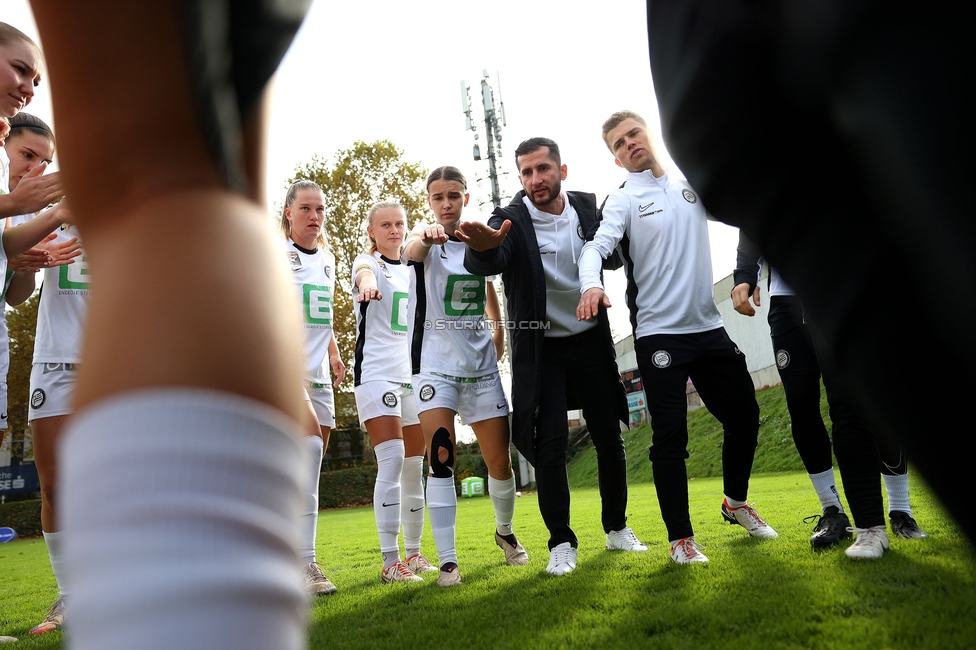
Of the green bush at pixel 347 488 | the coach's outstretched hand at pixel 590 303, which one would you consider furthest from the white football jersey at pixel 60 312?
the green bush at pixel 347 488

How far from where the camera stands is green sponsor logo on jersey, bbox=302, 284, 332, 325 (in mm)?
6316

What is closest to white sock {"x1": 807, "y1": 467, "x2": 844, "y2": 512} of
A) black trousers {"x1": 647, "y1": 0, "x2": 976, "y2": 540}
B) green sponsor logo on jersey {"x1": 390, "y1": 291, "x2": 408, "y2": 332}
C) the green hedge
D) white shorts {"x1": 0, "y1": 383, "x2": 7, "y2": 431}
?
green sponsor logo on jersey {"x1": 390, "y1": 291, "x2": 408, "y2": 332}

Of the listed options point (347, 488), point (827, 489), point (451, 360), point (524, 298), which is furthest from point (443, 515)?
point (347, 488)

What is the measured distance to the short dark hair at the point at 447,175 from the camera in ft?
19.7

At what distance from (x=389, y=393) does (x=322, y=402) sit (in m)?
0.54

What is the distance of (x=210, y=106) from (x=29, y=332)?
35.8 m

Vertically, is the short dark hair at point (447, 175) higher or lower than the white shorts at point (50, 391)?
higher

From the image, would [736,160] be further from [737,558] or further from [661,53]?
[737,558]

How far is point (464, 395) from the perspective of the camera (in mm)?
5703

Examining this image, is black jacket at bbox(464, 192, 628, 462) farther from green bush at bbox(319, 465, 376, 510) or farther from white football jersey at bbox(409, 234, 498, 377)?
green bush at bbox(319, 465, 376, 510)

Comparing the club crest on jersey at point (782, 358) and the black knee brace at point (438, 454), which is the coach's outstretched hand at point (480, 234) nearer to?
the black knee brace at point (438, 454)

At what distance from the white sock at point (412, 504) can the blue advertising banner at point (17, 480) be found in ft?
96.0

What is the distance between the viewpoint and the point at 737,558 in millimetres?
4145

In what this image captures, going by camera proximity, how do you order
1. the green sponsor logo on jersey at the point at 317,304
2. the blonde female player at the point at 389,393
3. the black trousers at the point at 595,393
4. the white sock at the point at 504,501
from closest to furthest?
the black trousers at the point at 595,393
the blonde female player at the point at 389,393
the white sock at the point at 504,501
the green sponsor logo on jersey at the point at 317,304
